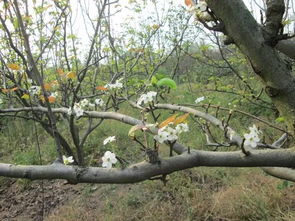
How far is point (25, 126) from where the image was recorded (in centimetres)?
665

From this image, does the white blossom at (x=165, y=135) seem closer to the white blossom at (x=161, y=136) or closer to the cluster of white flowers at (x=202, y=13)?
the white blossom at (x=161, y=136)

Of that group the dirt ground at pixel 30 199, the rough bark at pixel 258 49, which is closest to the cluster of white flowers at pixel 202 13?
the rough bark at pixel 258 49

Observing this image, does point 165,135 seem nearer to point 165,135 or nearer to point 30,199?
point 165,135

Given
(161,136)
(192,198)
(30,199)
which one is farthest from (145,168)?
(30,199)

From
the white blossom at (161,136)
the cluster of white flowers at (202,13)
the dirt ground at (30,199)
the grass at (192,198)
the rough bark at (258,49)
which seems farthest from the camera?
the dirt ground at (30,199)

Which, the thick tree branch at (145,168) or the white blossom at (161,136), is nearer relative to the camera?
the thick tree branch at (145,168)

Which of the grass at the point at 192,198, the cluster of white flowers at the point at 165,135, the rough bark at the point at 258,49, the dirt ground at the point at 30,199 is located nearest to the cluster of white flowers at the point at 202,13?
the rough bark at the point at 258,49

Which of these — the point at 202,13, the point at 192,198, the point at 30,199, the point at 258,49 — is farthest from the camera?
the point at 30,199

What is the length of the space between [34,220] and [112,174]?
10.8 feet

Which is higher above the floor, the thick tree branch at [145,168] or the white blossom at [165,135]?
the white blossom at [165,135]

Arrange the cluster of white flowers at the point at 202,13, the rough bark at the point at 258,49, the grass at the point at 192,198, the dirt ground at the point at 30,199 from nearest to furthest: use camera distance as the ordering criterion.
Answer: the rough bark at the point at 258,49 → the cluster of white flowers at the point at 202,13 → the grass at the point at 192,198 → the dirt ground at the point at 30,199

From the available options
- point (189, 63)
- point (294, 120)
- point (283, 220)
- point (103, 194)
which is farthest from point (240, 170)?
point (189, 63)

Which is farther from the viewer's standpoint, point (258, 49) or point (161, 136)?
point (161, 136)

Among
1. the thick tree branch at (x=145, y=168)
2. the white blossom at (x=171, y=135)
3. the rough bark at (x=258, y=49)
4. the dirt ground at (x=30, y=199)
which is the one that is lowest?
the dirt ground at (x=30, y=199)
